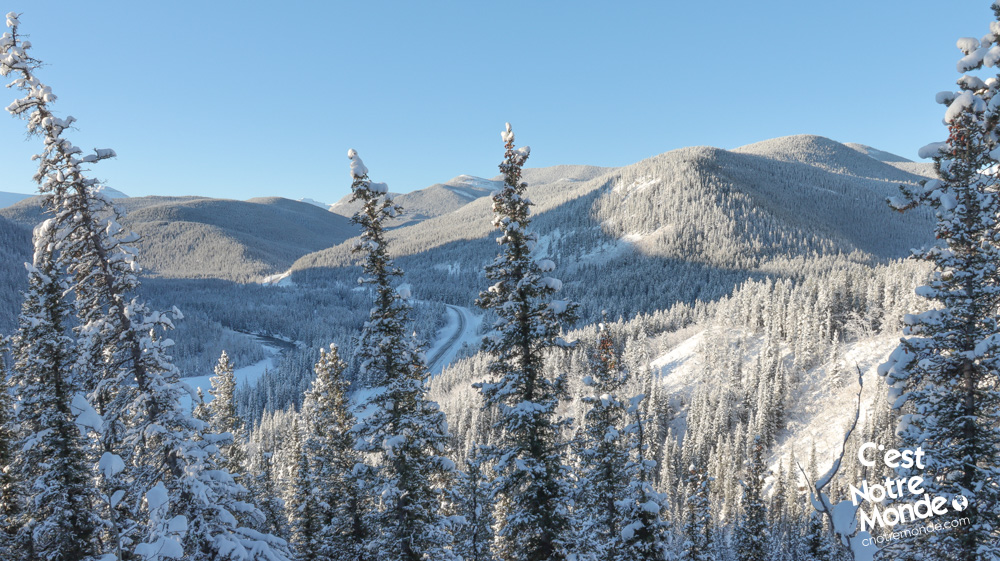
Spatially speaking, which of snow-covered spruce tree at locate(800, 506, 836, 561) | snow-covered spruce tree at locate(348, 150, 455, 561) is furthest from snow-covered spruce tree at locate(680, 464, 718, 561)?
snow-covered spruce tree at locate(348, 150, 455, 561)

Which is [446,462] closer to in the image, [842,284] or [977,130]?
[977,130]

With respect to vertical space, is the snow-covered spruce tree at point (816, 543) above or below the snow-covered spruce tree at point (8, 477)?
below

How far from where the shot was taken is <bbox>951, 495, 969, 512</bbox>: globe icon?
34.4 feet

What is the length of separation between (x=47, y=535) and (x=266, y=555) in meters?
10.6

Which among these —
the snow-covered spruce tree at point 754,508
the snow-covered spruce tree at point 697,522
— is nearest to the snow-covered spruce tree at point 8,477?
the snow-covered spruce tree at point 697,522

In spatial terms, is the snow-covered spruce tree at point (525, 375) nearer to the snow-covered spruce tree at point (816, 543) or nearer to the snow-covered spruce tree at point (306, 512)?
the snow-covered spruce tree at point (306, 512)

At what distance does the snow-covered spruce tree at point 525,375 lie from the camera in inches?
573

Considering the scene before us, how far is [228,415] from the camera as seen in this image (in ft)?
98.6

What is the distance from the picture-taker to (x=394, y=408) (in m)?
16.5

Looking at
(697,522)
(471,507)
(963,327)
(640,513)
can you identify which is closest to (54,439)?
(471,507)

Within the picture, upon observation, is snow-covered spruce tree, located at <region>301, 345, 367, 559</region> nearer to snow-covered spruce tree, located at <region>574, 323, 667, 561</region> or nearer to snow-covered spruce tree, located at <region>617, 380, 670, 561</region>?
snow-covered spruce tree, located at <region>574, 323, 667, 561</region>

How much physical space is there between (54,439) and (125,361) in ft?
21.5

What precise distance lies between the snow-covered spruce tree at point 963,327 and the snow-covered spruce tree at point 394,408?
42.0 feet

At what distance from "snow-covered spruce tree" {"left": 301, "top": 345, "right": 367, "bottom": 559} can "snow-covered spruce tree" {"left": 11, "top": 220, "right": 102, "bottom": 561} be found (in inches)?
388
